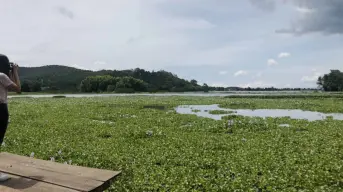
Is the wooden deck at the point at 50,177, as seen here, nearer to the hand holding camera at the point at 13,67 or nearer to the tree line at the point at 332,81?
the hand holding camera at the point at 13,67

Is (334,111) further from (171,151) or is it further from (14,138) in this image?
(14,138)

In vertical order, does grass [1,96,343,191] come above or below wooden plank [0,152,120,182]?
below

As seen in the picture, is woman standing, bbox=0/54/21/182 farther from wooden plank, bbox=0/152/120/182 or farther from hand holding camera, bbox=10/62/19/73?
wooden plank, bbox=0/152/120/182

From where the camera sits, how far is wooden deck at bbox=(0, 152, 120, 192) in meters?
5.93

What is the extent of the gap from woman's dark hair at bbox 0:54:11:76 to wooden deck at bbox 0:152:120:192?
2.31m

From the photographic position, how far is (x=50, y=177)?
6.47m

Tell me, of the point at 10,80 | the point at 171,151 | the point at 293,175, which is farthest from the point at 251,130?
the point at 10,80

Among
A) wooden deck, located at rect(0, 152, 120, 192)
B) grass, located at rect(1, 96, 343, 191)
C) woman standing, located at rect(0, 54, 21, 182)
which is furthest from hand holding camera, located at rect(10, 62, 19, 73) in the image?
grass, located at rect(1, 96, 343, 191)

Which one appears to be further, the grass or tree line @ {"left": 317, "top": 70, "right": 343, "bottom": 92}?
tree line @ {"left": 317, "top": 70, "right": 343, "bottom": 92}

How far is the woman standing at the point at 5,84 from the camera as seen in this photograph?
6590 mm

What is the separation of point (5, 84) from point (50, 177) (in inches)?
91.3

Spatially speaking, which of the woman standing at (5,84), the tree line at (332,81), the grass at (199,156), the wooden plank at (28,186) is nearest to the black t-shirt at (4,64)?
the woman standing at (5,84)

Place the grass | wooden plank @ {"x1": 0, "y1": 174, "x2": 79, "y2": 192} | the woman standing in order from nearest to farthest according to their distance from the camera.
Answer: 1. wooden plank @ {"x1": 0, "y1": 174, "x2": 79, "y2": 192}
2. the woman standing
3. the grass

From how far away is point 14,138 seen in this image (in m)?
17.3
